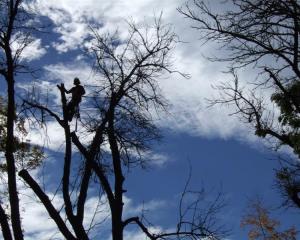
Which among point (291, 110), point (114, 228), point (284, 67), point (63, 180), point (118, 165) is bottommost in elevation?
point (114, 228)

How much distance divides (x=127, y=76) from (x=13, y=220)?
3933 millimetres

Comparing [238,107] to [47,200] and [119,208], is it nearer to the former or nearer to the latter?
[119,208]

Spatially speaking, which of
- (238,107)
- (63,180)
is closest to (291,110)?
(238,107)

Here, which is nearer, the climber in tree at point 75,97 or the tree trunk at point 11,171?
the tree trunk at point 11,171

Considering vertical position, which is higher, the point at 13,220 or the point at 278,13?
the point at 278,13

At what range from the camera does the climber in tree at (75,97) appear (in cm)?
884

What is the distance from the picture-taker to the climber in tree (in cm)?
884

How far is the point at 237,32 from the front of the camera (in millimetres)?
9992

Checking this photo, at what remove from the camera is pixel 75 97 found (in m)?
9.02

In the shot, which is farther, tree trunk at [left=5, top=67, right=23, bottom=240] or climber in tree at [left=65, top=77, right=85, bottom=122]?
climber in tree at [left=65, top=77, right=85, bottom=122]

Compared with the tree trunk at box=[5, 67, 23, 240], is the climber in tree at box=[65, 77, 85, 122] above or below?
above

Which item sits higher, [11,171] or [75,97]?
[75,97]

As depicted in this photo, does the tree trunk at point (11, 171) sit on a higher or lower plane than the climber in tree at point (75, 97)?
lower

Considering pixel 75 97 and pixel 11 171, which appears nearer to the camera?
pixel 11 171
